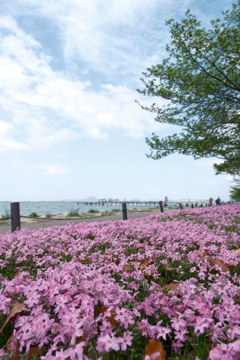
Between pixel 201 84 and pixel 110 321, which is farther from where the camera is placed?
pixel 201 84

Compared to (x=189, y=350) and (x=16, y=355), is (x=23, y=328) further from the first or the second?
(x=189, y=350)

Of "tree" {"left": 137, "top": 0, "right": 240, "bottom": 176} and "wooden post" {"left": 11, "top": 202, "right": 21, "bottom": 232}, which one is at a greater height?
"tree" {"left": 137, "top": 0, "right": 240, "bottom": 176}

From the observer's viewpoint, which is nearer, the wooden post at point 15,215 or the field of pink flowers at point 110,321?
the field of pink flowers at point 110,321

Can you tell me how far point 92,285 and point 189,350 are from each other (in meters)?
0.89

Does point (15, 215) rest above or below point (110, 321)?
above

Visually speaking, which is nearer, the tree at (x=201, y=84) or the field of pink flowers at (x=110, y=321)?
the field of pink flowers at (x=110, y=321)

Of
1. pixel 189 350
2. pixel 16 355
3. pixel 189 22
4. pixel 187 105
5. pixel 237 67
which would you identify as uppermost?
pixel 189 22

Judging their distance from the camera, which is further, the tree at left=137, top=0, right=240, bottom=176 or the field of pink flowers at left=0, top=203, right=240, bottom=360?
the tree at left=137, top=0, right=240, bottom=176

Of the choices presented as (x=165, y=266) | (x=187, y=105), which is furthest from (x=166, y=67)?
(x=165, y=266)

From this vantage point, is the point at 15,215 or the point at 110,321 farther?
the point at 15,215

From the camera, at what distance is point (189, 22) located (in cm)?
1367

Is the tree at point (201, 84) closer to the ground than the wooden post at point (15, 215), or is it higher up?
higher up

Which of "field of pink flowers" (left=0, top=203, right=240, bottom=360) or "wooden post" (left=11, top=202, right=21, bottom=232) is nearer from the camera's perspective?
"field of pink flowers" (left=0, top=203, right=240, bottom=360)

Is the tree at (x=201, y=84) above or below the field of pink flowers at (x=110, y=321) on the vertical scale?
above
